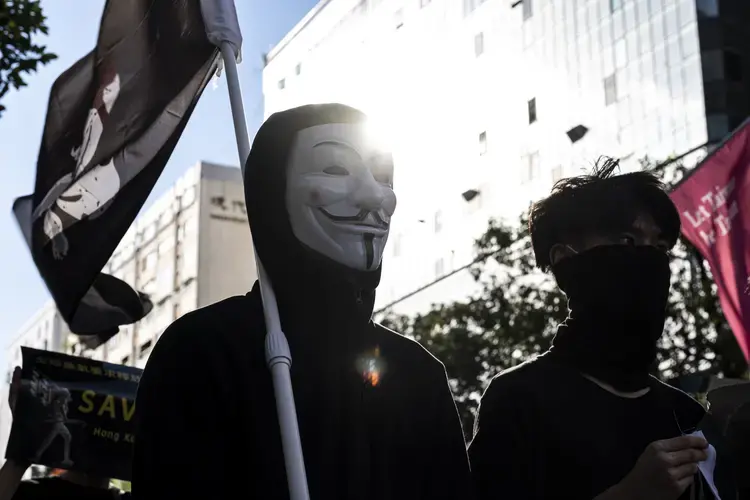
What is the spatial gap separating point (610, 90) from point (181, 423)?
95.1 ft

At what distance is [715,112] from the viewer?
88.9 feet

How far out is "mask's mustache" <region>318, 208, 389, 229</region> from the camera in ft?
9.80

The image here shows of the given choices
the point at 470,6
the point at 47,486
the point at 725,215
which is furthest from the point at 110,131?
the point at 470,6

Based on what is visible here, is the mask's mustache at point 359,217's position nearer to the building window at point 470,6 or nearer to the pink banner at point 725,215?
the pink banner at point 725,215

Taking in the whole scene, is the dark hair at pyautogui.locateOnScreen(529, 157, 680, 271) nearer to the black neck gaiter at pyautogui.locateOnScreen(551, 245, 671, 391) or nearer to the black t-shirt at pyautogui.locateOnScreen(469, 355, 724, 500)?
the black neck gaiter at pyautogui.locateOnScreen(551, 245, 671, 391)

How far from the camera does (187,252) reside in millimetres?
50625

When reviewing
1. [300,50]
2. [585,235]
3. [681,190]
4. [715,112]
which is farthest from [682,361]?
[300,50]

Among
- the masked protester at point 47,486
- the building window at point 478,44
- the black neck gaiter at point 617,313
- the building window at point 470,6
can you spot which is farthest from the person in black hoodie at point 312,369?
the building window at point 470,6

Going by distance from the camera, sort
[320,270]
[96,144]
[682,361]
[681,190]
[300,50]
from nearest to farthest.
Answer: [320,270] → [96,144] → [681,190] → [682,361] → [300,50]

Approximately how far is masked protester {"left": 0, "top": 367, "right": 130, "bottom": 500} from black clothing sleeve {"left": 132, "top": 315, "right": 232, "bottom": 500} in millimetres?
2137

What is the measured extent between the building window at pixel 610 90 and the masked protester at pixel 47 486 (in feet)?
85.9

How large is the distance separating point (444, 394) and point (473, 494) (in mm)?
275

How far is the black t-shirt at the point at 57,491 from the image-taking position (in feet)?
16.9

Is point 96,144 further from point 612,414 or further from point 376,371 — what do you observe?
point 612,414
